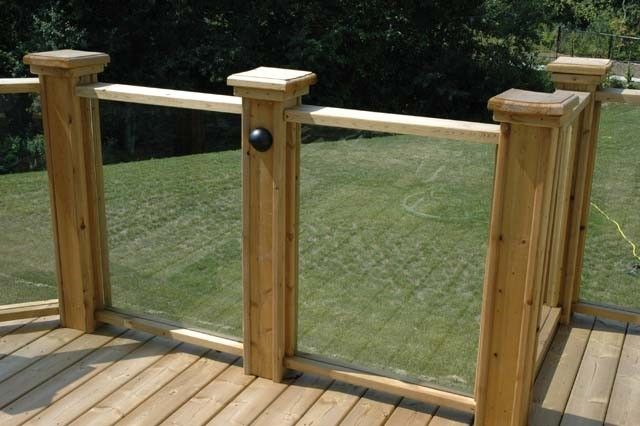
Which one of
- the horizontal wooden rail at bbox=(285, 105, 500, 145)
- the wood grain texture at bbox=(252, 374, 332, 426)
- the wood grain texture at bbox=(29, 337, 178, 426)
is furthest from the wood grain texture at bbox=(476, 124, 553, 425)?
the wood grain texture at bbox=(29, 337, 178, 426)

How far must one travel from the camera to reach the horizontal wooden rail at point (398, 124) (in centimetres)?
285

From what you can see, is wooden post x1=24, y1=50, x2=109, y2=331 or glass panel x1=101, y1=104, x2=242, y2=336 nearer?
wooden post x1=24, y1=50, x2=109, y2=331

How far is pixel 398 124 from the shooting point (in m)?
2.99

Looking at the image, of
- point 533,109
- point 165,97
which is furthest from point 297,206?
→ point 533,109

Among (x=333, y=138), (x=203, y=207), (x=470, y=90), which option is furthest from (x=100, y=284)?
(x=470, y=90)

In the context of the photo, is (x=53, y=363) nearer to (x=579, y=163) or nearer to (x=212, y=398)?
(x=212, y=398)

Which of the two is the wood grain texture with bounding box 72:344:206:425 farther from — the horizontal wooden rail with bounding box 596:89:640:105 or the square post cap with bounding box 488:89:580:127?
the horizontal wooden rail with bounding box 596:89:640:105

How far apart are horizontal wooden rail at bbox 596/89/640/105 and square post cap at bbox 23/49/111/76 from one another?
2.37 meters

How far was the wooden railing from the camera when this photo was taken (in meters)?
2.80

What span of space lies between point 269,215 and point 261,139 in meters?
0.33

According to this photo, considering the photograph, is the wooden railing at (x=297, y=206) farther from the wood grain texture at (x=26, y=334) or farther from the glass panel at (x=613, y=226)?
the glass panel at (x=613, y=226)

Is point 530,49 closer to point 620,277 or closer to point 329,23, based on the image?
point 329,23

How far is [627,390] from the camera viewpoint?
3.43 meters

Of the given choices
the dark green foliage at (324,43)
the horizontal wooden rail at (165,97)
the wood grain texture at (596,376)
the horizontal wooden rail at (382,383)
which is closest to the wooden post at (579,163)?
the wood grain texture at (596,376)
